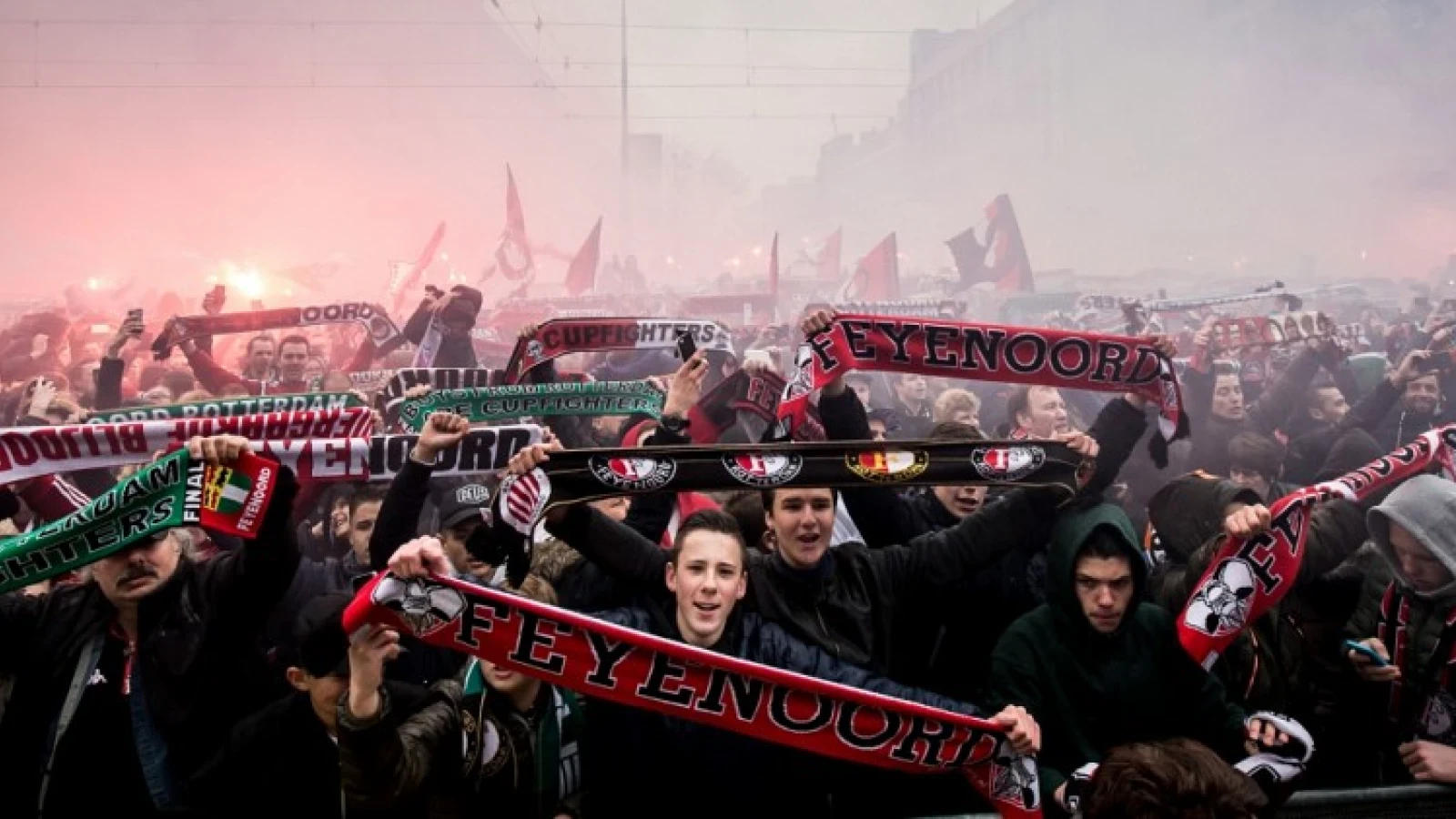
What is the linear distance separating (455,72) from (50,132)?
30662 mm

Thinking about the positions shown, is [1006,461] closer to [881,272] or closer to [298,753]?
[298,753]

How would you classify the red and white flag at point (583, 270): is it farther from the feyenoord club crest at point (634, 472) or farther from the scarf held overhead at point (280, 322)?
the feyenoord club crest at point (634, 472)

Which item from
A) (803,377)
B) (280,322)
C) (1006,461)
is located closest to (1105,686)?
(1006,461)

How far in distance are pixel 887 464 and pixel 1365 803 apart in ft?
5.10

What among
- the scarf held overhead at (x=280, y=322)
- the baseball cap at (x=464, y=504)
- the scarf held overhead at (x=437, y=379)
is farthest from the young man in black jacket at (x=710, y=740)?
the scarf held overhead at (x=280, y=322)

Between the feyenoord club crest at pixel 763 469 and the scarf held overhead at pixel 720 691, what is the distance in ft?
2.60

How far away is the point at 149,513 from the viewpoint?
2.61 m

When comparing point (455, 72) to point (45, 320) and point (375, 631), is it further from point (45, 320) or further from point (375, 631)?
point (375, 631)

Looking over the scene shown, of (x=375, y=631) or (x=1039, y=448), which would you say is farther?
(x=1039, y=448)

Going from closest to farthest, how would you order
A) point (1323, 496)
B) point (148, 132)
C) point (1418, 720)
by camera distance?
1. point (1418, 720)
2. point (1323, 496)
3. point (148, 132)

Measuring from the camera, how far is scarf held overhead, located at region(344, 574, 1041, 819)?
2.21m

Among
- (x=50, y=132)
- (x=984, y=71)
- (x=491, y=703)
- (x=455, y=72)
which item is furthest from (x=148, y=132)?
(x=984, y=71)

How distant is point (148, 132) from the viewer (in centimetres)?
3259

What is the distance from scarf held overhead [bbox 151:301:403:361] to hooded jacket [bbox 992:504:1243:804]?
5607 mm
